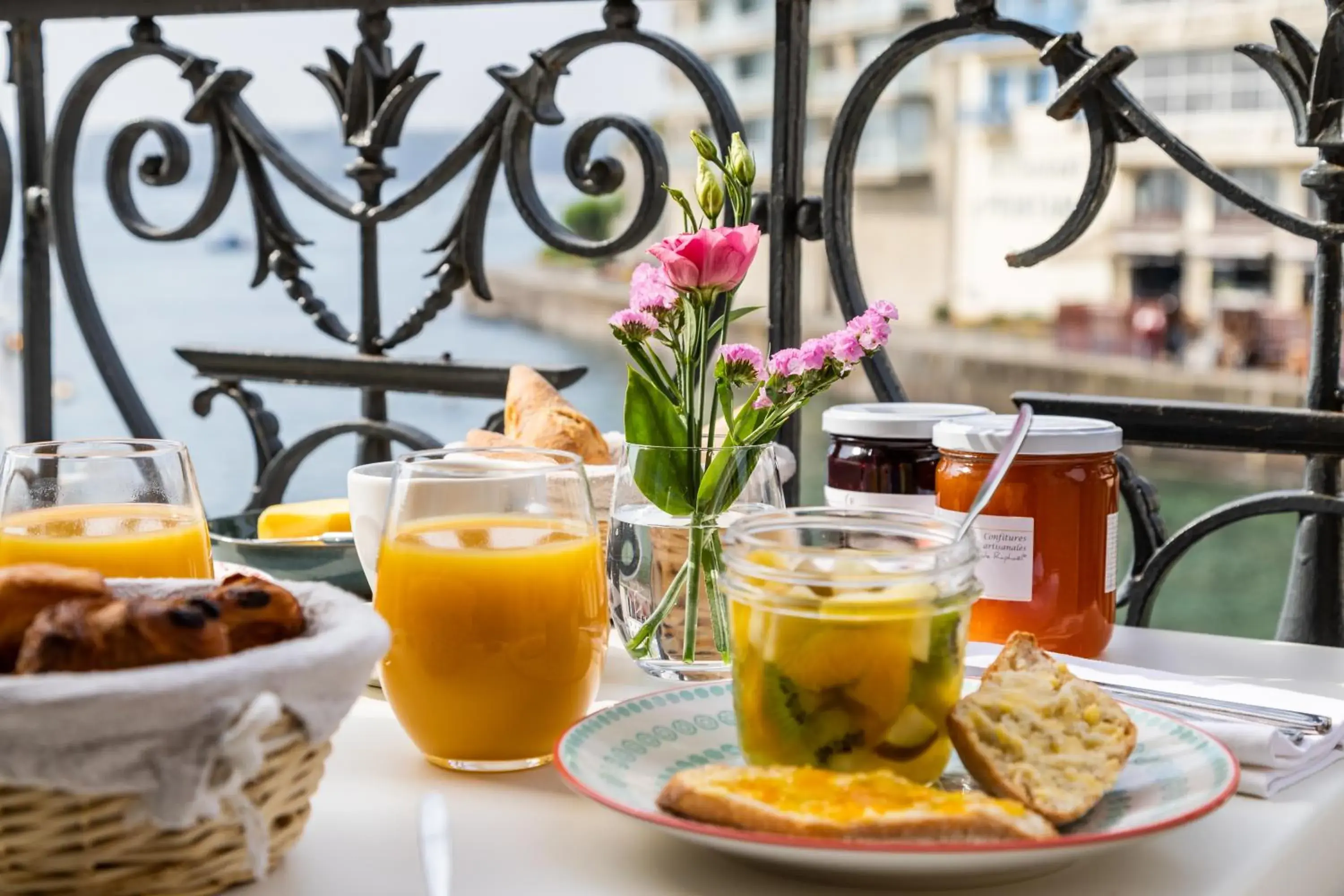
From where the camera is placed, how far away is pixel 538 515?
748 millimetres

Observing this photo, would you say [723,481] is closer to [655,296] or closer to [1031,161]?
[655,296]

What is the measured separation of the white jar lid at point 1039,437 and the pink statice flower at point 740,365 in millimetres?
165

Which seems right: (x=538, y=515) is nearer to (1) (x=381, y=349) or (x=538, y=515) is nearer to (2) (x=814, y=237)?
(2) (x=814, y=237)

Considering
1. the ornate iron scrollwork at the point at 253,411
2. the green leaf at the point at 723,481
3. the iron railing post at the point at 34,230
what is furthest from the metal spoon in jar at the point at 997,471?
the iron railing post at the point at 34,230

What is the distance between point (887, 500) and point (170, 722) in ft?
2.04

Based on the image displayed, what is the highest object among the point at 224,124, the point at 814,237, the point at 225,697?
the point at 224,124

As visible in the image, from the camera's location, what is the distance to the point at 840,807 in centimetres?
58

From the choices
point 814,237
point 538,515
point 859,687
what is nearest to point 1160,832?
point 859,687

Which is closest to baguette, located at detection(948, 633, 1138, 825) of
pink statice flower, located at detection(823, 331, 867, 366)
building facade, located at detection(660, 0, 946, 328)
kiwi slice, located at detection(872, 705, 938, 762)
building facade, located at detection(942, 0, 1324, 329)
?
kiwi slice, located at detection(872, 705, 938, 762)

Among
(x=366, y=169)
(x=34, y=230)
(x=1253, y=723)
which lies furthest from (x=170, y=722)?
(x=34, y=230)

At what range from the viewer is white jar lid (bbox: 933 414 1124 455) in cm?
91

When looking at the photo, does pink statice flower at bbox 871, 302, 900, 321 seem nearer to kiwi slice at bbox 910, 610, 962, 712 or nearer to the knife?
kiwi slice at bbox 910, 610, 962, 712

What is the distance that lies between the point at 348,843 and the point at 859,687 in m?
0.25

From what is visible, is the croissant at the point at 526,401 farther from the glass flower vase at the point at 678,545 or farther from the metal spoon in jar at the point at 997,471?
the metal spoon in jar at the point at 997,471
